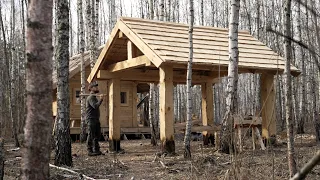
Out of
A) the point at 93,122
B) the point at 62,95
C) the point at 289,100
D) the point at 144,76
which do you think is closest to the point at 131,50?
the point at 144,76

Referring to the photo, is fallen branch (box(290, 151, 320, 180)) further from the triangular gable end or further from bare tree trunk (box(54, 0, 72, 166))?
the triangular gable end

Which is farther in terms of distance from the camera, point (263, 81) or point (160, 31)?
point (263, 81)

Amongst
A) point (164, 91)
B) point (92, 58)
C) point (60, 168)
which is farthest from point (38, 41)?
point (92, 58)

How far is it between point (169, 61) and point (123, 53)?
3.78m

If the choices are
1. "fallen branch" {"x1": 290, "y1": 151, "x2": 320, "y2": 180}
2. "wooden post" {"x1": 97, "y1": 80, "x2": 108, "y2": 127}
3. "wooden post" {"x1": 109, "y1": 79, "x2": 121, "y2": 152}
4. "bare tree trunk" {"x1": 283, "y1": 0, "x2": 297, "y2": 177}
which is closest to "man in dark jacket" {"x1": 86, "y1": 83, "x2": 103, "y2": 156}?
"wooden post" {"x1": 109, "y1": 79, "x2": 121, "y2": 152}

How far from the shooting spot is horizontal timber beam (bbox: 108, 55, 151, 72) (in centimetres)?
1115

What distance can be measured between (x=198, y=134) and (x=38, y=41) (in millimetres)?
16459

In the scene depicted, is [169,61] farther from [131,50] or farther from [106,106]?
[106,106]

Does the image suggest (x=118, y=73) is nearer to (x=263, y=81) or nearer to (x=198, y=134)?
(x=263, y=81)

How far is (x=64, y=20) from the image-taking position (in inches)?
340

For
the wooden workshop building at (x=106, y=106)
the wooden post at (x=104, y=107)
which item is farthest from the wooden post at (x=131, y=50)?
the wooden post at (x=104, y=107)

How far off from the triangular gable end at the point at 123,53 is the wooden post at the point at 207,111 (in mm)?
3120

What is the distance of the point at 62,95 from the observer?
851 cm

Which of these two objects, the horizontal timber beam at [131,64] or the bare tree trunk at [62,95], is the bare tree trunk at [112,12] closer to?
the horizontal timber beam at [131,64]
